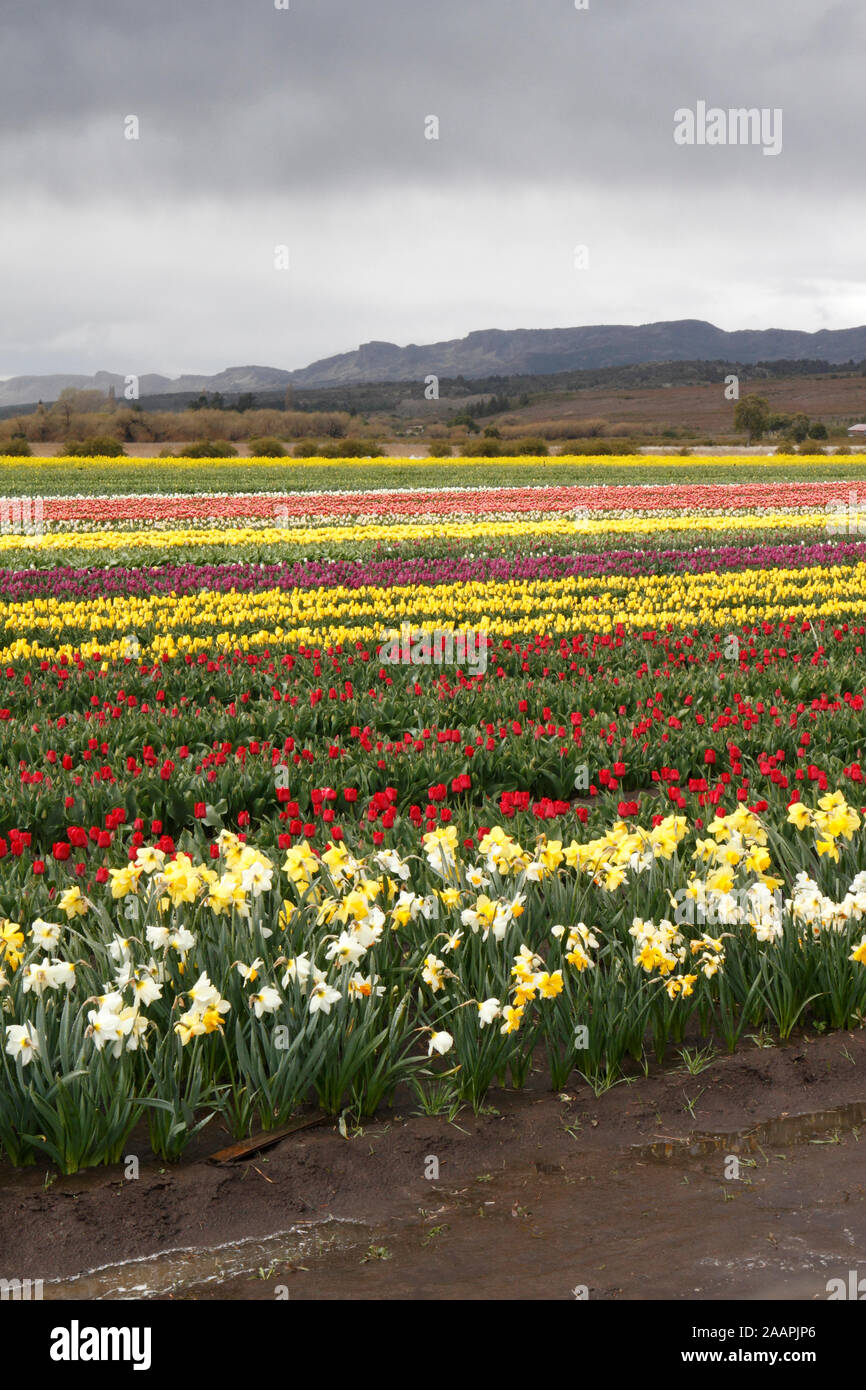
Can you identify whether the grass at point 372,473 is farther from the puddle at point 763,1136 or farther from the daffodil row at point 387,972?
the puddle at point 763,1136

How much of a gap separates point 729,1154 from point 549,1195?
2.13 ft

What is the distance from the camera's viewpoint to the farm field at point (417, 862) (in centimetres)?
404

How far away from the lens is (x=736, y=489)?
134 feet

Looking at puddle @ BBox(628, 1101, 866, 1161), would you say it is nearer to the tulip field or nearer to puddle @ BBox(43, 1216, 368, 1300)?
the tulip field

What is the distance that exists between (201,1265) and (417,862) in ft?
7.20

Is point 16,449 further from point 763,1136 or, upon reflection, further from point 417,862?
point 763,1136

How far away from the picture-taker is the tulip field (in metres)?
4.09

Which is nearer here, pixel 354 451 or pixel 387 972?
pixel 387 972

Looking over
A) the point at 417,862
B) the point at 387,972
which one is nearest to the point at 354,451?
the point at 417,862

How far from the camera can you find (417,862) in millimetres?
5328

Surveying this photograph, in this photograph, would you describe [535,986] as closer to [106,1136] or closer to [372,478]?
[106,1136]

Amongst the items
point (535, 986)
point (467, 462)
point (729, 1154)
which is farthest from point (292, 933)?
point (467, 462)

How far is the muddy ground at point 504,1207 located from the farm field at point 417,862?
0.04 m

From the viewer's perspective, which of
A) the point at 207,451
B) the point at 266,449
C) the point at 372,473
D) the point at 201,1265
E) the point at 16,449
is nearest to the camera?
the point at 201,1265
